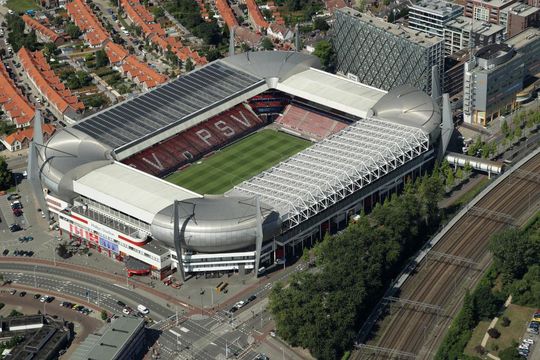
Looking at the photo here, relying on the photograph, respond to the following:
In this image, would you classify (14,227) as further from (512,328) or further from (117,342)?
(512,328)

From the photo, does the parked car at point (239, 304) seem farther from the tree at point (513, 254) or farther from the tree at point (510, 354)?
the tree at point (510, 354)

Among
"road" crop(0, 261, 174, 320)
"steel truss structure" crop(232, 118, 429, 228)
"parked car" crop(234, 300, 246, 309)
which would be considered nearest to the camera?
"parked car" crop(234, 300, 246, 309)

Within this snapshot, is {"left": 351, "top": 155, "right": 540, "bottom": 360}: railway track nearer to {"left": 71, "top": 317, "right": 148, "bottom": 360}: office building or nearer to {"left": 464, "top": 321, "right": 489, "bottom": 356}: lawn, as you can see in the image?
{"left": 464, "top": 321, "right": 489, "bottom": 356}: lawn

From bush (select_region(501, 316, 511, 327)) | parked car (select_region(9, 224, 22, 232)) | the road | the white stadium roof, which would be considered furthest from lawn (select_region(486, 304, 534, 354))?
parked car (select_region(9, 224, 22, 232))

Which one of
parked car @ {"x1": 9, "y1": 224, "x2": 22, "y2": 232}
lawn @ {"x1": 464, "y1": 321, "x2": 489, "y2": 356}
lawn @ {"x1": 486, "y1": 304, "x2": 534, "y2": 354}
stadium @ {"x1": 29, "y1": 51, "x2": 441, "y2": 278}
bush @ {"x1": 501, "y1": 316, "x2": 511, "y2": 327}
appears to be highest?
stadium @ {"x1": 29, "y1": 51, "x2": 441, "y2": 278}

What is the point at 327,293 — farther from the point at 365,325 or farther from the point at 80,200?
the point at 80,200

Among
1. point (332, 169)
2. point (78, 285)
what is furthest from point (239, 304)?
point (332, 169)
